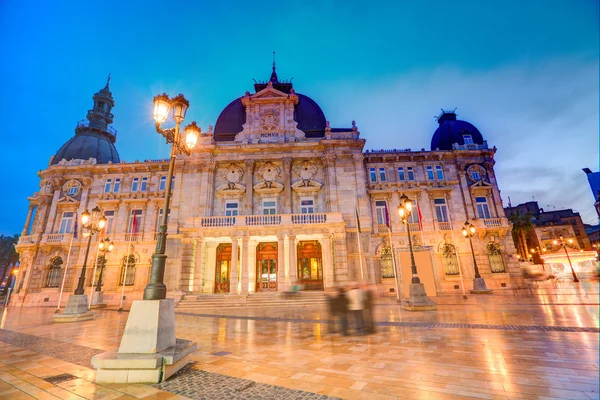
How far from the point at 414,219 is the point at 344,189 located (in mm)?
8197

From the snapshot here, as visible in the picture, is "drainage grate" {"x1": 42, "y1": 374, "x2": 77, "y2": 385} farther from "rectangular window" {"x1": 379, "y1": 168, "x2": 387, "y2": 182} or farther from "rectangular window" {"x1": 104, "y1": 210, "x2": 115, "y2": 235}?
"rectangular window" {"x1": 104, "y1": 210, "x2": 115, "y2": 235}

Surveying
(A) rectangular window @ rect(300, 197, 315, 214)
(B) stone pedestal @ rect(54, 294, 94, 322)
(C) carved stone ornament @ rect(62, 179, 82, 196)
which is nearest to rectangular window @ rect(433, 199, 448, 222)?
(A) rectangular window @ rect(300, 197, 315, 214)

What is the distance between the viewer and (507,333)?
736 cm

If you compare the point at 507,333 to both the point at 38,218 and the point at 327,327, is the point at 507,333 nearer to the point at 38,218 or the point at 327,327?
the point at 327,327

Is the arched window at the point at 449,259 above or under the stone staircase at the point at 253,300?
above

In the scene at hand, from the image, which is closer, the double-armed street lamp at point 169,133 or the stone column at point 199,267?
the double-armed street lamp at point 169,133

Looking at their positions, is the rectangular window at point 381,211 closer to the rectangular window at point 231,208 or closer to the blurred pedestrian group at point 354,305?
the rectangular window at point 231,208

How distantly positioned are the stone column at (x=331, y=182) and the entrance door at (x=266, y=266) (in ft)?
21.4

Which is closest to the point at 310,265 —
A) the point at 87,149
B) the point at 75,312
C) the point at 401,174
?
the point at 401,174

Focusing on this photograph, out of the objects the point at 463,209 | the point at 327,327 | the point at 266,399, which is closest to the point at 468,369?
the point at 266,399

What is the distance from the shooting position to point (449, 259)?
2550 cm

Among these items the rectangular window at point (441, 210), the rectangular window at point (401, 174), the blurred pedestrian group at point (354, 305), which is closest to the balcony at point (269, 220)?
the rectangular window at point (401, 174)

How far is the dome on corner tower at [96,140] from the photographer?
32562 mm

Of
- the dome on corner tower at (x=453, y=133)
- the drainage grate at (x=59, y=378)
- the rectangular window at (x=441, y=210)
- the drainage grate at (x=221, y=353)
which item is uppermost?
the dome on corner tower at (x=453, y=133)
